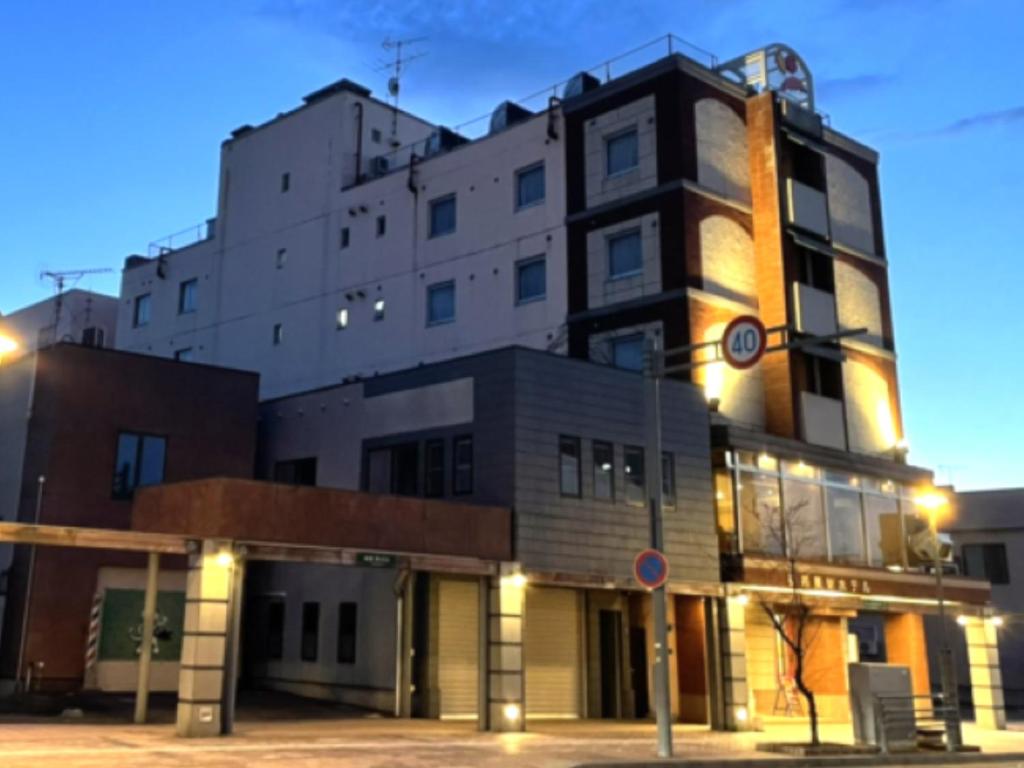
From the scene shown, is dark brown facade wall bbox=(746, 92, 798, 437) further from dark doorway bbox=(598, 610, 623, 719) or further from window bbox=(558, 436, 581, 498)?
window bbox=(558, 436, 581, 498)

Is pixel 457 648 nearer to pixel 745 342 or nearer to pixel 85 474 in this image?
pixel 85 474

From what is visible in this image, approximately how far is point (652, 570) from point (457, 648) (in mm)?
9073

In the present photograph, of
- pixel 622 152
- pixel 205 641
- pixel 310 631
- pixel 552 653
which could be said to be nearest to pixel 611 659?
pixel 552 653

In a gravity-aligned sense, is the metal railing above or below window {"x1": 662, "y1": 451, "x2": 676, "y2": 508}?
below

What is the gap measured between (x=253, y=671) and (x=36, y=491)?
7732 mm

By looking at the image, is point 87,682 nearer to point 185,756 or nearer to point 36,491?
point 36,491

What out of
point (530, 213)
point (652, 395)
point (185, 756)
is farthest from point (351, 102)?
point (185, 756)

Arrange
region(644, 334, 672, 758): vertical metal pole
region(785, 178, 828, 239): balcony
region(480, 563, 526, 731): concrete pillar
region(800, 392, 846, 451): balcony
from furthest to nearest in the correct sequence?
region(785, 178, 828, 239): balcony → region(800, 392, 846, 451): balcony → region(480, 563, 526, 731): concrete pillar → region(644, 334, 672, 758): vertical metal pole

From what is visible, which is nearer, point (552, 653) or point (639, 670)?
point (552, 653)

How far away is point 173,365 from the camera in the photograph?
30.5m

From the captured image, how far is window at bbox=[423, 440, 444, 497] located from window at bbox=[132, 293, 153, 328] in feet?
88.0

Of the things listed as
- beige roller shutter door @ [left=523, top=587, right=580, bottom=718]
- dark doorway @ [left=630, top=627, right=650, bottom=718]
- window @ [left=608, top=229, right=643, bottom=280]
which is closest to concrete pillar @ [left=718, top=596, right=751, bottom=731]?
dark doorway @ [left=630, top=627, right=650, bottom=718]

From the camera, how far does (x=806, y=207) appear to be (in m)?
35.9

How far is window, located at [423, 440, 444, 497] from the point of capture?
26250mm
